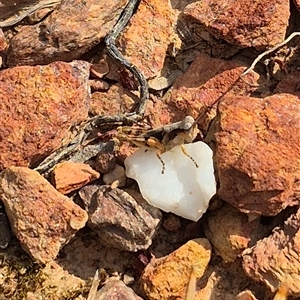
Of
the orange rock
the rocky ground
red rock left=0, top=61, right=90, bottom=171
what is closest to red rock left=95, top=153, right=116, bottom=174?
the rocky ground

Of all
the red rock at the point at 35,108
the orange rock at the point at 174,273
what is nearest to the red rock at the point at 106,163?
the red rock at the point at 35,108

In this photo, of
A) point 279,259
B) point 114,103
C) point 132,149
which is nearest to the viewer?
point 279,259

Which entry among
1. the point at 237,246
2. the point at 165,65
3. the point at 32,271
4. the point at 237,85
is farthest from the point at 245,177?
the point at 32,271

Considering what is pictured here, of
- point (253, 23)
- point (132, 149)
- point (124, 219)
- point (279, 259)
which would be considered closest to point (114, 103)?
point (132, 149)

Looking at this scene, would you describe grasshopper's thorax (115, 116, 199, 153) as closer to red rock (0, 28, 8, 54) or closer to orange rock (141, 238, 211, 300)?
orange rock (141, 238, 211, 300)

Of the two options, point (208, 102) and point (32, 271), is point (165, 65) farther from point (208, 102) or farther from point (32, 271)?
point (32, 271)

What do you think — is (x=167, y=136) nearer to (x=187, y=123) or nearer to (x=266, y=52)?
(x=187, y=123)
